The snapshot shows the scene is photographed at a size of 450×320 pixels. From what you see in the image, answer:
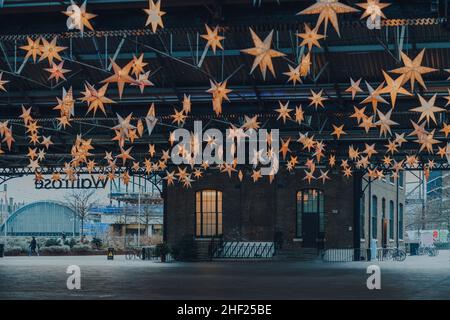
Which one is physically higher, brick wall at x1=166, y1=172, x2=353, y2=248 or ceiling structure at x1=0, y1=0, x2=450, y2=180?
ceiling structure at x1=0, y1=0, x2=450, y2=180

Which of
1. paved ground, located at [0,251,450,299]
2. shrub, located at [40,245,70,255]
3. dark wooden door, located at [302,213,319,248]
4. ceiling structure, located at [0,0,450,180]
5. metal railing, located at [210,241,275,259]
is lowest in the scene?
shrub, located at [40,245,70,255]

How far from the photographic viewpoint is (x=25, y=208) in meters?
121

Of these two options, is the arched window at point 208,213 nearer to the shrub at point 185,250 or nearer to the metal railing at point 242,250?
the metal railing at point 242,250

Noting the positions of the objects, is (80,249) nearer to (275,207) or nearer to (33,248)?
(33,248)

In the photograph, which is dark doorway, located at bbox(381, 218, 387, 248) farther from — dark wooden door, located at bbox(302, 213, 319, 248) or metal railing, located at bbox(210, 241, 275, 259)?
metal railing, located at bbox(210, 241, 275, 259)

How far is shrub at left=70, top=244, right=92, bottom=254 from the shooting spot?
59938 millimetres

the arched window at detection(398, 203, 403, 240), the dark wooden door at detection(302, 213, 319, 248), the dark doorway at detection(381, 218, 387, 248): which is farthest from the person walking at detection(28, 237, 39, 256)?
the arched window at detection(398, 203, 403, 240)

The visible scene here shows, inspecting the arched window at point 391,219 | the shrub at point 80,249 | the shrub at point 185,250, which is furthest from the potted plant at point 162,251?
the arched window at point 391,219

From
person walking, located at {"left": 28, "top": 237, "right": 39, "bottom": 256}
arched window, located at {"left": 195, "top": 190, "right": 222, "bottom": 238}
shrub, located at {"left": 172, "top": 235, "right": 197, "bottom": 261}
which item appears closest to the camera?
shrub, located at {"left": 172, "top": 235, "right": 197, "bottom": 261}

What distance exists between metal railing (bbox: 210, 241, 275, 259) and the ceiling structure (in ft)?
44.8

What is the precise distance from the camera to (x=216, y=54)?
2177 cm

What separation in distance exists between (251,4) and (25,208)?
11128 centimetres
